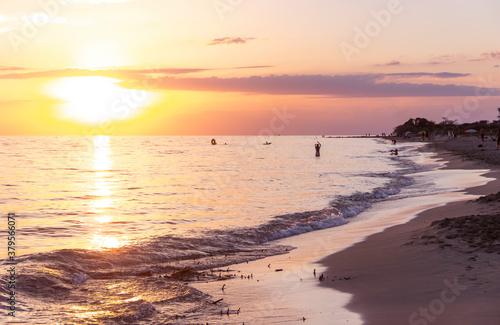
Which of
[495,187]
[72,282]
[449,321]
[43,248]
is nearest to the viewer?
[449,321]

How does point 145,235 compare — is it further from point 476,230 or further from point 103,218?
point 476,230

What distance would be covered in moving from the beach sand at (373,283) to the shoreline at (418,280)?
15 millimetres

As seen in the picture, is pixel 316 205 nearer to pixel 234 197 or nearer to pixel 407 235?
pixel 234 197

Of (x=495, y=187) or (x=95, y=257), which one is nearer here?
(x=95, y=257)

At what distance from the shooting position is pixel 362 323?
758cm

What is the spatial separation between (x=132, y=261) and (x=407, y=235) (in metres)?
8.26

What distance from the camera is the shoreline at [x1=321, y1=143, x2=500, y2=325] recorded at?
7617 mm

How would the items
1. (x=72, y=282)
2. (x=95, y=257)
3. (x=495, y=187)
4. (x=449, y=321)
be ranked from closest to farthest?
(x=449, y=321) → (x=72, y=282) → (x=95, y=257) → (x=495, y=187)

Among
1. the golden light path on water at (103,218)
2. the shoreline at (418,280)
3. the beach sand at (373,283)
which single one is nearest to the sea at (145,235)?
the golden light path on water at (103,218)

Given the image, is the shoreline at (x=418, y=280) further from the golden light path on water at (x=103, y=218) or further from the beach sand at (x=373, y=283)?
the golden light path on water at (x=103, y=218)

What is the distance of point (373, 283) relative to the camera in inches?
390

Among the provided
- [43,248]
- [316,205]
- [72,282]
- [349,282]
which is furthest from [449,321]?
[316,205]

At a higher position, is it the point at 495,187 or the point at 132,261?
the point at 495,187

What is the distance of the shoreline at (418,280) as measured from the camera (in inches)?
300
